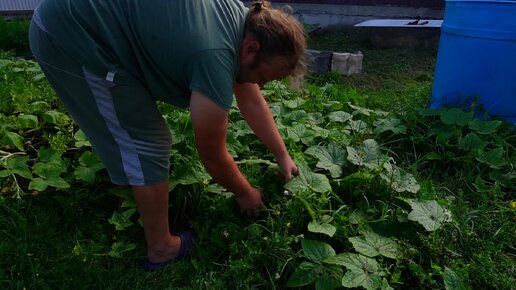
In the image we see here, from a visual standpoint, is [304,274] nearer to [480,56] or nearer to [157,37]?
[157,37]

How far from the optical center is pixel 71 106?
169 cm

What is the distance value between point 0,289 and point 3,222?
1.22 ft

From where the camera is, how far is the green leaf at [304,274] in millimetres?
1597

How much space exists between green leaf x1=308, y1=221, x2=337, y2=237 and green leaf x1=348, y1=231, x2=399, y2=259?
8 cm

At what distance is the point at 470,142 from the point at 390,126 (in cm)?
44

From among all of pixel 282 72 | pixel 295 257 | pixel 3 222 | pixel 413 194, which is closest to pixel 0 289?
pixel 3 222

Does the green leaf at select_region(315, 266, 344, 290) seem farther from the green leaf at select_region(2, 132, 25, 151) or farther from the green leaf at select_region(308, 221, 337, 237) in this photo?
the green leaf at select_region(2, 132, 25, 151)

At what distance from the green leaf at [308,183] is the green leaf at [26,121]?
1501mm

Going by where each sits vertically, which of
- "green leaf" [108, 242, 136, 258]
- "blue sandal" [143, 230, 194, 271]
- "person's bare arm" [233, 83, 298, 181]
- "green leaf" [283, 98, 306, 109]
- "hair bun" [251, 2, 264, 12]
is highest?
"hair bun" [251, 2, 264, 12]

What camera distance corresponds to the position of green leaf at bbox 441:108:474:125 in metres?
2.55

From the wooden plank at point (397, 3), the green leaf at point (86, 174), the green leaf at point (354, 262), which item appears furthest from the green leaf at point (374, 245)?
the wooden plank at point (397, 3)

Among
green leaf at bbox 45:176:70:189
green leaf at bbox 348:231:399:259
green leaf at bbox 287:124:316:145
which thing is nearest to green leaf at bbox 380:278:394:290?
green leaf at bbox 348:231:399:259

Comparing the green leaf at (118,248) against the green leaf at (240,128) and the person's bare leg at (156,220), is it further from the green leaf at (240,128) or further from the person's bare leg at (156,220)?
the green leaf at (240,128)

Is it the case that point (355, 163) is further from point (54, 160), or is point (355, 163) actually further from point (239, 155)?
point (54, 160)
